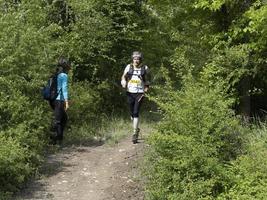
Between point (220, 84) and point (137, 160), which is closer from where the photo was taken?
point (220, 84)

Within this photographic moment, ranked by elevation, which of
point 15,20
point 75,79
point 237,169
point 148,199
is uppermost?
point 15,20

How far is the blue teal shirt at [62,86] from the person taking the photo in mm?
11648

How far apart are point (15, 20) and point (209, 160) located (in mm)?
5140

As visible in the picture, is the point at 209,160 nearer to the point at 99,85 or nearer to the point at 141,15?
the point at 99,85

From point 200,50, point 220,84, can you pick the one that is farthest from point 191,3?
point 220,84

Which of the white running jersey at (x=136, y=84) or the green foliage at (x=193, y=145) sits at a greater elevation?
the white running jersey at (x=136, y=84)

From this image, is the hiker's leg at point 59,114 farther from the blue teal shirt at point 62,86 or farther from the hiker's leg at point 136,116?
the hiker's leg at point 136,116

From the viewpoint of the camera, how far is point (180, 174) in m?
8.94

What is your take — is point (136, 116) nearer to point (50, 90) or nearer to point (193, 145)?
point (50, 90)

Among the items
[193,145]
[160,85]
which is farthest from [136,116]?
[193,145]

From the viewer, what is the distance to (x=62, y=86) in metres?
11.7

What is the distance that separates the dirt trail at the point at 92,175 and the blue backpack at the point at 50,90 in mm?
1220

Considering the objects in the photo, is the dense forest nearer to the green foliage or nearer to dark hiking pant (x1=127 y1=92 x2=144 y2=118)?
the green foliage

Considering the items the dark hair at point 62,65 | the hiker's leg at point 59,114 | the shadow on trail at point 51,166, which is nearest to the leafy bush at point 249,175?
the shadow on trail at point 51,166
